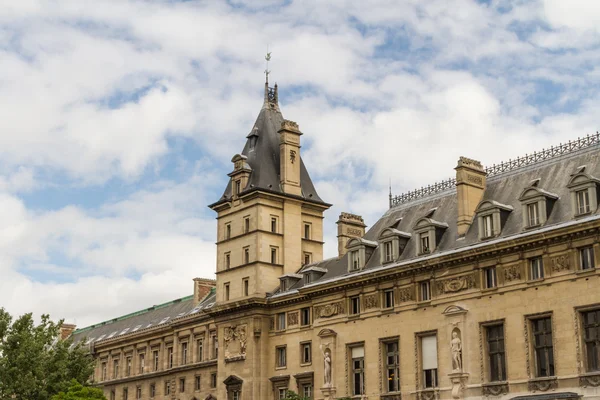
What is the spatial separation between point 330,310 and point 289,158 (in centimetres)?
1562

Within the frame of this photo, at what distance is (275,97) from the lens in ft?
260

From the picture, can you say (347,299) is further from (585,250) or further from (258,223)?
(585,250)

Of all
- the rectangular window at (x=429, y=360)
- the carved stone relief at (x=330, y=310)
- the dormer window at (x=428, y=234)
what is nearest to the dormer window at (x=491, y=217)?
the dormer window at (x=428, y=234)

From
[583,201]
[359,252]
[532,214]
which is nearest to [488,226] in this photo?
[532,214]

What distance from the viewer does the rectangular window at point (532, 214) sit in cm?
4988

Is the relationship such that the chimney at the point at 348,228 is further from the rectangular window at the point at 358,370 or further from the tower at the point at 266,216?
the rectangular window at the point at 358,370

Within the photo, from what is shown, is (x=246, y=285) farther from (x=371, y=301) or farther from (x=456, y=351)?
(x=456, y=351)

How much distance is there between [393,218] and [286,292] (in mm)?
9456

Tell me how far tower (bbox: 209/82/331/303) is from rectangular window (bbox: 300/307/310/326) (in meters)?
4.32

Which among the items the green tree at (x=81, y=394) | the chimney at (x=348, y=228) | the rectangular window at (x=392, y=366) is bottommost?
the green tree at (x=81, y=394)

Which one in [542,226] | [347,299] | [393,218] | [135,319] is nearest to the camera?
[542,226]

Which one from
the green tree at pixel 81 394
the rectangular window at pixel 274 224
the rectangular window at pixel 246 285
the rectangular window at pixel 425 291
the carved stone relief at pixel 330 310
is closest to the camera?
the rectangular window at pixel 425 291

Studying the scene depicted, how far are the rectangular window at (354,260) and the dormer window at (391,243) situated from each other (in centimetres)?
277

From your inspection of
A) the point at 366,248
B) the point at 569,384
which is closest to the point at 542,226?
the point at 569,384
